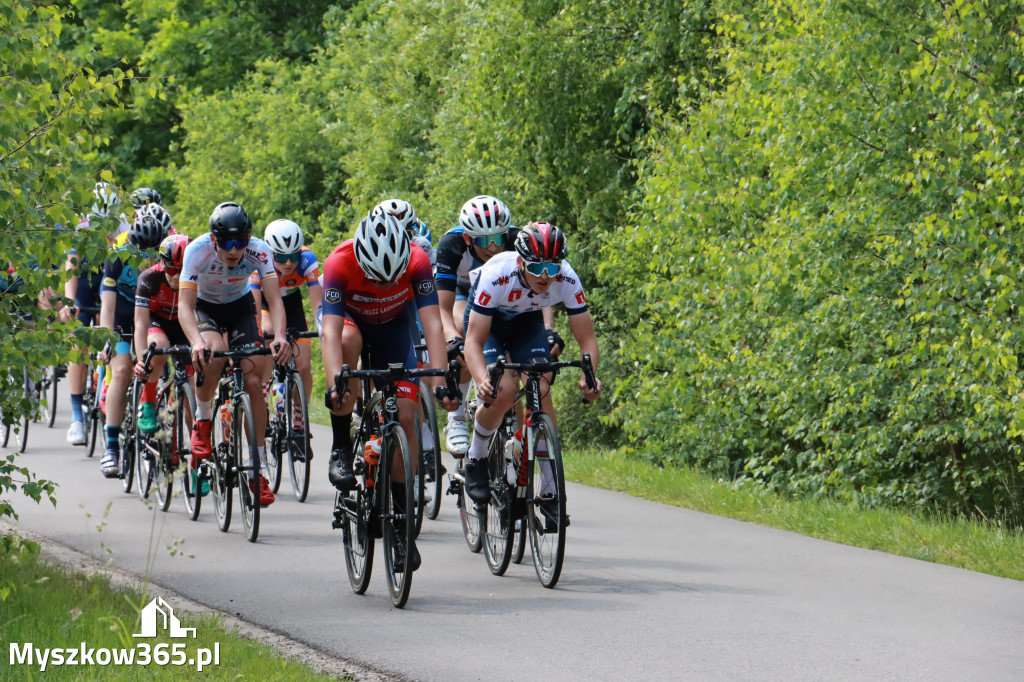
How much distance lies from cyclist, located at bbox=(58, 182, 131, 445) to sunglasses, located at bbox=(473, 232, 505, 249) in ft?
7.88

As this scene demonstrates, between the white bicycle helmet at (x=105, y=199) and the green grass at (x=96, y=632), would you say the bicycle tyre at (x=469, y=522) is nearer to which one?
the green grass at (x=96, y=632)

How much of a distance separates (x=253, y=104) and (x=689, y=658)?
25983mm

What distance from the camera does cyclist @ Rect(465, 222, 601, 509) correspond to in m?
7.91

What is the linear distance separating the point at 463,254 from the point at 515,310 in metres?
1.93

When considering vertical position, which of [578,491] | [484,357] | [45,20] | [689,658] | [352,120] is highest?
[352,120]

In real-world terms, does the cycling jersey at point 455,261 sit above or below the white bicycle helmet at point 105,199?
above

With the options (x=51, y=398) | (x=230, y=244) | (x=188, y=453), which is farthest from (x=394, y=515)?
(x=51, y=398)

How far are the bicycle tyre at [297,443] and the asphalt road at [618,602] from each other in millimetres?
752

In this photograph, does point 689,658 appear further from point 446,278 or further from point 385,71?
point 385,71

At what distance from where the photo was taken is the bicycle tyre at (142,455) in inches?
443

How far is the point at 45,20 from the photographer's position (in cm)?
707

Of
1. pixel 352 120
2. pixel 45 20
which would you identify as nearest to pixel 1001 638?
pixel 45 20

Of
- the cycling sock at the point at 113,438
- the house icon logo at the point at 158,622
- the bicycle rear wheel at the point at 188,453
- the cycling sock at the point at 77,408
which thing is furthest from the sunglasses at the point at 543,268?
the cycling sock at the point at 77,408

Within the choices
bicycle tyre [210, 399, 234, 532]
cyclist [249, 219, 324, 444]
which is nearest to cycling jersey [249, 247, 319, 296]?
cyclist [249, 219, 324, 444]
